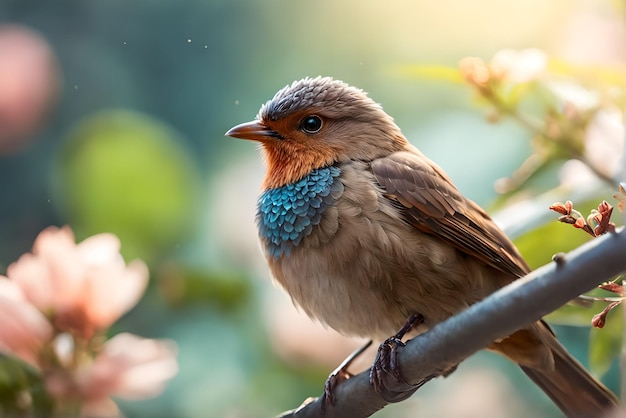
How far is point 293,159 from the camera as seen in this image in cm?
128

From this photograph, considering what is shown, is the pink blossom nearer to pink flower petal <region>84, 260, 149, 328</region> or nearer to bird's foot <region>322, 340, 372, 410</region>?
pink flower petal <region>84, 260, 149, 328</region>

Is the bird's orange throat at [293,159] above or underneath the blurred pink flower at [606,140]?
above

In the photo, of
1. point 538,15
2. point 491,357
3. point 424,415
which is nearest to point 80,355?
point 424,415

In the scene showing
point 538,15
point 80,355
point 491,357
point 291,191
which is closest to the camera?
point 80,355

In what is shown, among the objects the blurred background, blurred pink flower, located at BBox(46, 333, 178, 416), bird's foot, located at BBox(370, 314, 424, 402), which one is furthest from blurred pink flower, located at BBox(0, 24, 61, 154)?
bird's foot, located at BBox(370, 314, 424, 402)

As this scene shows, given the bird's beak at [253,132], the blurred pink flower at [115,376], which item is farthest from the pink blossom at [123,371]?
the bird's beak at [253,132]

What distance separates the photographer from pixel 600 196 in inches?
45.3

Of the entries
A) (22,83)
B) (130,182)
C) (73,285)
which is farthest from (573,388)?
(22,83)

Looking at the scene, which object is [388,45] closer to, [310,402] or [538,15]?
[538,15]

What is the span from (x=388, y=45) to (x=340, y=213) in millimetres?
483

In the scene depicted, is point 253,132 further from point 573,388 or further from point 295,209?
point 573,388

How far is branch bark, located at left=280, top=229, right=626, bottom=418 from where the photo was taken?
69 centimetres

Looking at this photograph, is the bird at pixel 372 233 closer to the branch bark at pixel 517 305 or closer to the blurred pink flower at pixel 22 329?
the branch bark at pixel 517 305

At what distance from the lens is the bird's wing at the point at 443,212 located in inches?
45.3
